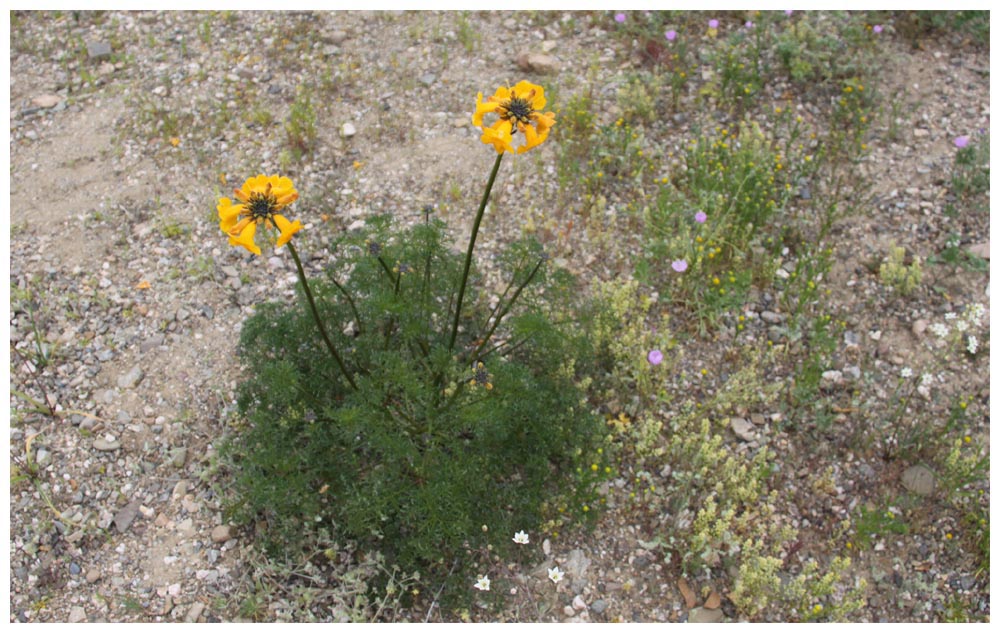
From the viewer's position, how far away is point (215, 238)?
15.9 feet

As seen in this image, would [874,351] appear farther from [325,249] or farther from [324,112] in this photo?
[324,112]

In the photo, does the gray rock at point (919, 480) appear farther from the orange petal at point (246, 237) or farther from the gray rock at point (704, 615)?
the orange petal at point (246, 237)

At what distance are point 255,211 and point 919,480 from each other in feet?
10.6

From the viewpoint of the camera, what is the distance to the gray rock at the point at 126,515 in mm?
3783

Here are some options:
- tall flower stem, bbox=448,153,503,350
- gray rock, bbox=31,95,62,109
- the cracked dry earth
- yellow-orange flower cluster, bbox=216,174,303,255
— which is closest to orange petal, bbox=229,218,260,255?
yellow-orange flower cluster, bbox=216,174,303,255

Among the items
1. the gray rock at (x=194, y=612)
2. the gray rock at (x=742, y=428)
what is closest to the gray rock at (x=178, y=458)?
the gray rock at (x=194, y=612)

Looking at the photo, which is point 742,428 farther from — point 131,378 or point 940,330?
point 131,378

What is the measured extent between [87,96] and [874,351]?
501 cm

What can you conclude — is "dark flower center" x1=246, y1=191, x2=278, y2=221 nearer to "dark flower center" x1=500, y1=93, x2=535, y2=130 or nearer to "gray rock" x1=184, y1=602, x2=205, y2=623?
"dark flower center" x1=500, y1=93, x2=535, y2=130

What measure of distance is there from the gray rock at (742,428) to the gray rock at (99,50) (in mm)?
4703

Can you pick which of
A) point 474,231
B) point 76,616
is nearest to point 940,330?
point 474,231

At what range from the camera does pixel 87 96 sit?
5613 mm

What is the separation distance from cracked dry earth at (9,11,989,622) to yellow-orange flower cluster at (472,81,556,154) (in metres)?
1.98
